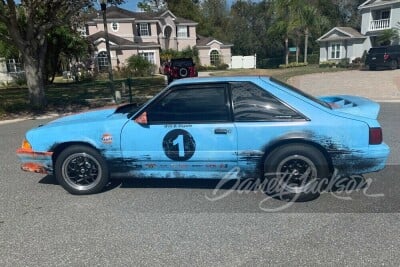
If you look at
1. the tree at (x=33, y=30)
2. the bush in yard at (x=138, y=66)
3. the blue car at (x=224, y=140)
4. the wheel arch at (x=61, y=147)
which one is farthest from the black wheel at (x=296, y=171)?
the bush in yard at (x=138, y=66)

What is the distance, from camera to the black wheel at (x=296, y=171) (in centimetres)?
375

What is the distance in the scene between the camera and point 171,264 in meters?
2.79

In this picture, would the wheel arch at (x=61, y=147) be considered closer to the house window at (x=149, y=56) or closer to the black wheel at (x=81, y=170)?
the black wheel at (x=81, y=170)

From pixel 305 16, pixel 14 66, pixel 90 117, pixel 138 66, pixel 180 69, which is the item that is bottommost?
pixel 90 117

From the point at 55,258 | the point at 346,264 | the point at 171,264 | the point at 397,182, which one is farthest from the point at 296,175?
the point at 55,258

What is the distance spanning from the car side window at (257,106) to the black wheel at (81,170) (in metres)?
1.81

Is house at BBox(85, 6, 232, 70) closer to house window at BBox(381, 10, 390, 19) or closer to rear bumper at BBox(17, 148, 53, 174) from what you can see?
house window at BBox(381, 10, 390, 19)

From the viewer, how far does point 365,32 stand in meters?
36.8

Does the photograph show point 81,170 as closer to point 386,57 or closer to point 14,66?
point 386,57

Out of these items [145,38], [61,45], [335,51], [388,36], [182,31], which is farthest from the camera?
[182,31]

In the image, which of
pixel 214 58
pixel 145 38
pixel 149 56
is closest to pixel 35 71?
pixel 149 56

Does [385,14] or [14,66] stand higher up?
[385,14]

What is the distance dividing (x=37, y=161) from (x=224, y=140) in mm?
2420

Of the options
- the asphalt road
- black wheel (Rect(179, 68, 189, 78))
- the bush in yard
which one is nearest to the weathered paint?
the asphalt road
